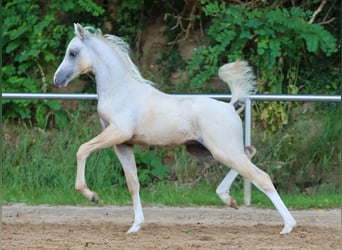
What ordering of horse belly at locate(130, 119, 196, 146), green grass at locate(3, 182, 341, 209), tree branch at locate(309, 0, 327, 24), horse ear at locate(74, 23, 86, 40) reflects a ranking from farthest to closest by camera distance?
tree branch at locate(309, 0, 327, 24) → green grass at locate(3, 182, 341, 209) → horse ear at locate(74, 23, 86, 40) → horse belly at locate(130, 119, 196, 146)

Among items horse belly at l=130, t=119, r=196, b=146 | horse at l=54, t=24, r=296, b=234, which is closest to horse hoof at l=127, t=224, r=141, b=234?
horse at l=54, t=24, r=296, b=234

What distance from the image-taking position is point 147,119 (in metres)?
7.83

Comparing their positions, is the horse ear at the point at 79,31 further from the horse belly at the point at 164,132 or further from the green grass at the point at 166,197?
the green grass at the point at 166,197

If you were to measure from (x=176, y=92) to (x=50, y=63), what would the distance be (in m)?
1.91

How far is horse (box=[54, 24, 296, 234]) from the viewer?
774 centimetres

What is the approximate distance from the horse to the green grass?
5.60 feet

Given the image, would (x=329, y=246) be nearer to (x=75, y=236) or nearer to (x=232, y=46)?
(x=75, y=236)

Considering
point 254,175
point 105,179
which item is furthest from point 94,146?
point 105,179

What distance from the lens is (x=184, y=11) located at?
12875 millimetres

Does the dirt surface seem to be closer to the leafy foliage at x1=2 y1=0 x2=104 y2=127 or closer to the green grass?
the green grass

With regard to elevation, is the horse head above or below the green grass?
above

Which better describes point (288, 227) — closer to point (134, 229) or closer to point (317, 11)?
point (134, 229)

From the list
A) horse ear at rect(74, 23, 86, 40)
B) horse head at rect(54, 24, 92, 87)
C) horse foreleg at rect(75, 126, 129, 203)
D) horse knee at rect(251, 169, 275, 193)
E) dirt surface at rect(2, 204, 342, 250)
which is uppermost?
horse ear at rect(74, 23, 86, 40)

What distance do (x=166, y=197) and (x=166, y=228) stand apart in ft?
6.22
